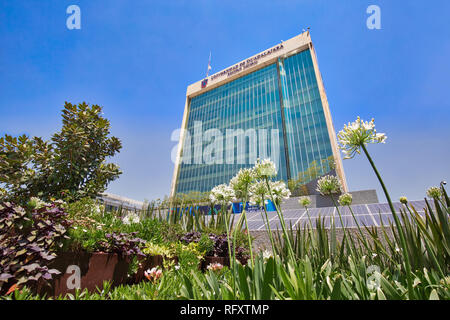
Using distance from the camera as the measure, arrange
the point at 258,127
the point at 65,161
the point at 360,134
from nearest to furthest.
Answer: the point at 360,134, the point at 65,161, the point at 258,127

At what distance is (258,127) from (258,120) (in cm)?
159

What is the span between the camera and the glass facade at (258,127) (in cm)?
3300

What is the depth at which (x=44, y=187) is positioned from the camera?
16.3 feet

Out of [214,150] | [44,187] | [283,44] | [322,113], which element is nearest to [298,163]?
[322,113]

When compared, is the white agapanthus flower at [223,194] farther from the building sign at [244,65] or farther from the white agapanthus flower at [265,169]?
the building sign at [244,65]

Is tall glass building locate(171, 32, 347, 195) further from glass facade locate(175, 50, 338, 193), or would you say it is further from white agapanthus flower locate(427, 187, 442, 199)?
white agapanthus flower locate(427, 187, 442, 199)

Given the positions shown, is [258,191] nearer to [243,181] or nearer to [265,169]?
[243,181]

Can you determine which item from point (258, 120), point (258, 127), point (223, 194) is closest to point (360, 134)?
point (223, 194)

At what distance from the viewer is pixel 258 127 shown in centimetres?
3925

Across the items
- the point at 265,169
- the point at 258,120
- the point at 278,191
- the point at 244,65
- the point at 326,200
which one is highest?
the point at 244,65

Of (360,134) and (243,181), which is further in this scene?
(243,181)

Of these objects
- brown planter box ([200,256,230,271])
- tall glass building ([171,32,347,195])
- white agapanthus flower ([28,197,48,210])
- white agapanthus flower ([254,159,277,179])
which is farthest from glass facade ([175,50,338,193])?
white agapanthus flower ([28,197,48,210])
